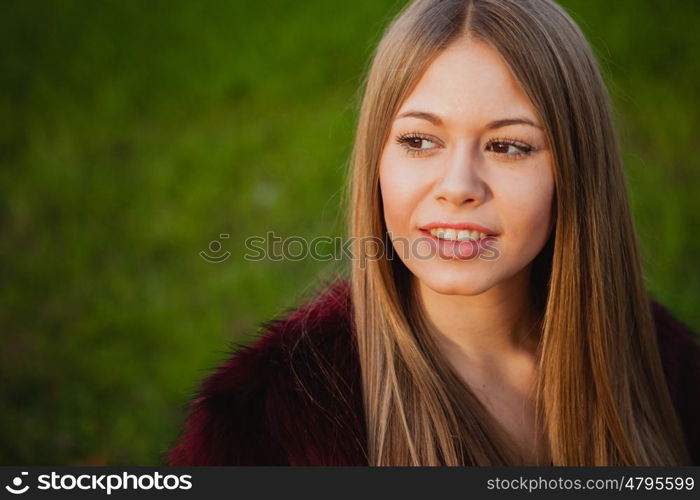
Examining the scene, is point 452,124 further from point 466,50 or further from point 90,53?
point 90,53

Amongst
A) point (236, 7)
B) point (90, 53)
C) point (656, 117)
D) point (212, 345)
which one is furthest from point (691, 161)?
point (90, 53)

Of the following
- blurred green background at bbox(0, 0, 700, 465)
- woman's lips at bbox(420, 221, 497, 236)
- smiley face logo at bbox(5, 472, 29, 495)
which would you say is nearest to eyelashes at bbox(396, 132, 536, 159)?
woman's lips at bbox(420, 221, 497, 236)

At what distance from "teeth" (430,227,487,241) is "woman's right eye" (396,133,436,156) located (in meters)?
0.24

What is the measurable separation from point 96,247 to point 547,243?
3.91 metres

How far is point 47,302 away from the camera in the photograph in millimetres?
5469

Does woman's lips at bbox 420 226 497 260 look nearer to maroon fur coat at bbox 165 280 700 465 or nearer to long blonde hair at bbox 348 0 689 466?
long blonde hair at bbox 348 0 689 466

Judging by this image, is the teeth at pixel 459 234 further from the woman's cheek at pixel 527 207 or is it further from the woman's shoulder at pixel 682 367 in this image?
the woman's shoulder at pixel 682 367

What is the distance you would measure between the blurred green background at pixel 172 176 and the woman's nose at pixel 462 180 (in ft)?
3.32

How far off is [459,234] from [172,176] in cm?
453

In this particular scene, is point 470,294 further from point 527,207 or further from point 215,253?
point 215,253

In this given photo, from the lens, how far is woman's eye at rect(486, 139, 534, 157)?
245 centimetres

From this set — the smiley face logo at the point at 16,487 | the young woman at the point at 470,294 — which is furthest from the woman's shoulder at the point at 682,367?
the smiley face logo at the point at 16,487

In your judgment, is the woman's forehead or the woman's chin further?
the woman's chin

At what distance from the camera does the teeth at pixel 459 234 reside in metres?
2.47
